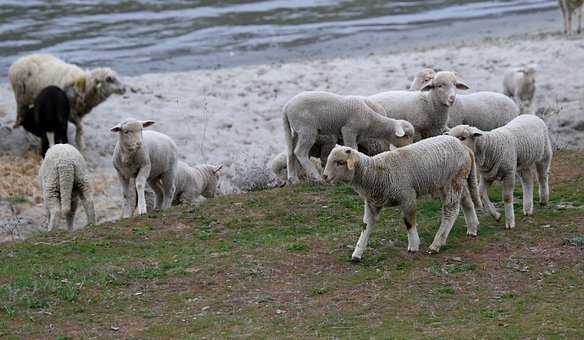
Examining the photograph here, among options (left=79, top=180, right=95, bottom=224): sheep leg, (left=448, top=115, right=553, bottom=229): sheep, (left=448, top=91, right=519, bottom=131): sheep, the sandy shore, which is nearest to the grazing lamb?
the sandy shore

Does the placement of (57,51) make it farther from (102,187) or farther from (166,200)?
(166,200)

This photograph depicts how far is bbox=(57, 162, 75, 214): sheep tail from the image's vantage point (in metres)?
13.0

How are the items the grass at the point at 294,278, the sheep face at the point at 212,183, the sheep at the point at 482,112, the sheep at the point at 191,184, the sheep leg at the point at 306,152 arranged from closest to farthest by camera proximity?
1. the grass at the point at 294,278
2. the sheep leg at the point at 306,152
3. the sheep at the point at 482,112
4. the sheep at the point at 191,184
5. the sheep face at the point at 212,183

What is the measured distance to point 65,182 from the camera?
1303cm

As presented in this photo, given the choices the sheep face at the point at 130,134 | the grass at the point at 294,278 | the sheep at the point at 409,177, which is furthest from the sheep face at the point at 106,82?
the sheep at the point at 409,177

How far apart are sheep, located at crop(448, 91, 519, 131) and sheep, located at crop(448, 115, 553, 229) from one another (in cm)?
268

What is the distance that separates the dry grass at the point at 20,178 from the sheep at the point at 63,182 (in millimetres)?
2402

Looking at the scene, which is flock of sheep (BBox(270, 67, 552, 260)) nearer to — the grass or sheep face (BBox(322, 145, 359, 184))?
sheep face (BBox(322, 145, 359, 184))

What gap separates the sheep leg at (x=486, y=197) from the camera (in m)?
11.2

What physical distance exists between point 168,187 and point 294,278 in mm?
4847

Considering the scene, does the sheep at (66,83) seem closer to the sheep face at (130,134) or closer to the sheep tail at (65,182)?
the sheep tail at (65,182)

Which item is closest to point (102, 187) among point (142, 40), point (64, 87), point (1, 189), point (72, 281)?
point (1, 189)

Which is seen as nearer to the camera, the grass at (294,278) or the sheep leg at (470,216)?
the grass at (294,278)

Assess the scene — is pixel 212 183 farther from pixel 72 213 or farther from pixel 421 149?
pixel 421 149
